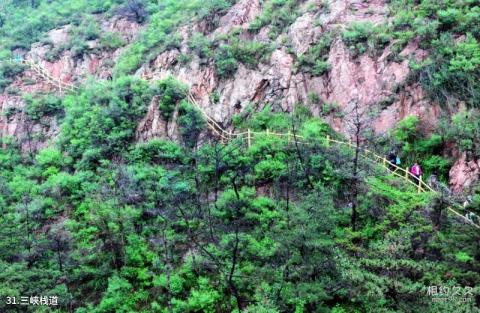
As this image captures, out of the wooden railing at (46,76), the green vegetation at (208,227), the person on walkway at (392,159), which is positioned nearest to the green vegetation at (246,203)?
the green vegetation at (208,227)

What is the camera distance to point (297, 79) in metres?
A: 27.1

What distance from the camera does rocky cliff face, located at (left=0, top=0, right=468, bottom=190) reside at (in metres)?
24.1

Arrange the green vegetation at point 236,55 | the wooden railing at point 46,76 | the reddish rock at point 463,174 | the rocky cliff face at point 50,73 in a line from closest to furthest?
1. the reddish rock at point 463,174
2. the green vegetation at point 236,55
3. the rocky cliff face at point 50,73
4. the wooden railing at point 46,76

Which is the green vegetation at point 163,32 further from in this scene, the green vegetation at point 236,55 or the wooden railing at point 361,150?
the wooden railing at point 361,150

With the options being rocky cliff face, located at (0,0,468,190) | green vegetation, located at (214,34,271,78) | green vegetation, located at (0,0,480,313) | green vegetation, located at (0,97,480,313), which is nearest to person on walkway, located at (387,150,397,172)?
green vegetation, located at (0,0,480,313)

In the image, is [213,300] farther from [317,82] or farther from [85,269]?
[317,82]

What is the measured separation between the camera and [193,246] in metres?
22.5

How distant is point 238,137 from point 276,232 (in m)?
7.24

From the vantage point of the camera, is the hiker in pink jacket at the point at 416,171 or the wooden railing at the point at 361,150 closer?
the wooden railing at the point at 361,150

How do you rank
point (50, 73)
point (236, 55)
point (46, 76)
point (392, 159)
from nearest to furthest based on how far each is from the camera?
point (392, 159) < point (236, 55) < point (46, 76) < point (50, 73)

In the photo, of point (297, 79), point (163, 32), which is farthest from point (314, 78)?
point (163, 32)

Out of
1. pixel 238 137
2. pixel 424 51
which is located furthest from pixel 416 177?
pixel 238 137

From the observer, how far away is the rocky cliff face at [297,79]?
24109 millimetres

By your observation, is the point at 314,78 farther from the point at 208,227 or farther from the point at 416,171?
the point at 208,227
